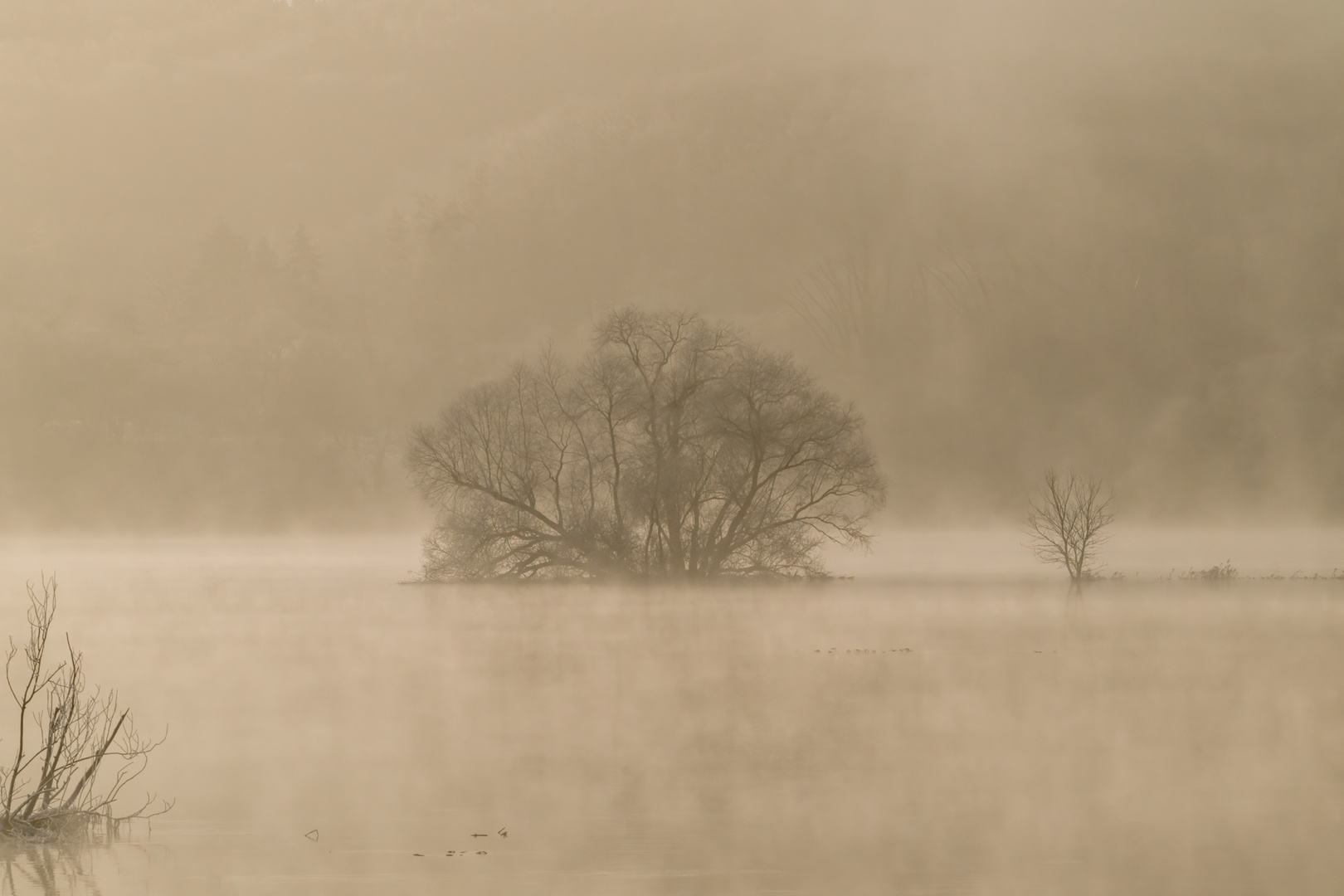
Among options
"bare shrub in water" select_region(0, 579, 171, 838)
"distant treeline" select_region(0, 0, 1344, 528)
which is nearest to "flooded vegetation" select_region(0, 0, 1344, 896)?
"bare shrub in water" select_region(0, 579, 171, 838)

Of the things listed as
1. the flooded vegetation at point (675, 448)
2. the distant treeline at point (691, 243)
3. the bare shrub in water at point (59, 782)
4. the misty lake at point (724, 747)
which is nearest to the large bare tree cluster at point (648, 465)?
the flooded vegetation at point (675, 448)

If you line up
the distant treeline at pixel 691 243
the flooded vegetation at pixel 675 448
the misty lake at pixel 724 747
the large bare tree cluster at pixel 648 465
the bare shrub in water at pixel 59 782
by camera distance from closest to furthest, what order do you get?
the misty lake at pixel 724 747 → the bare shrub in water at pixel 59 782 → the flooded vegetation at pixel 675 448 → the large bare tree cluster at pixel 648 465 → the distant treeline at pixel 691 243

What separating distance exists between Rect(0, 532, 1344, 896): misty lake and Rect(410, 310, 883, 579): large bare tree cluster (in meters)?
3.40

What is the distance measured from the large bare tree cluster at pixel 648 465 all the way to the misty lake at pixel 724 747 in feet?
11.2

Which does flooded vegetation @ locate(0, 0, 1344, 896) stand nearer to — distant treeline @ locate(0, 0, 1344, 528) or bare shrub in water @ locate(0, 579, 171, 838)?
bare shrub in water @ locate(0, 579, 171, 838)

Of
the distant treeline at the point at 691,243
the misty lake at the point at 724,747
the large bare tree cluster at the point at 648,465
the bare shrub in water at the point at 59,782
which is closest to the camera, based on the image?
the misty lake at the point at 724,747

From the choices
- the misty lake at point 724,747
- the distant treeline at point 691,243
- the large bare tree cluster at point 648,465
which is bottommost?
the misty lake at point 724,747

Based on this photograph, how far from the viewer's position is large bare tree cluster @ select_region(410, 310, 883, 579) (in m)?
47.6

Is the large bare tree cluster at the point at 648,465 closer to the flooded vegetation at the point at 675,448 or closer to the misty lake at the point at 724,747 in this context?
the flooded vegetation at the point at 675,448

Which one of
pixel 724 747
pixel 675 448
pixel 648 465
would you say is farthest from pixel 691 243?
pixel 724 747

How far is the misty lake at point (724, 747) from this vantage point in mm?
14633

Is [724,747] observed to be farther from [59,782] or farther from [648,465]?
[648,465]

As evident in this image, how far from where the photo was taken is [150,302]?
141 m

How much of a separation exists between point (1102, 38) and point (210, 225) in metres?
86.2
